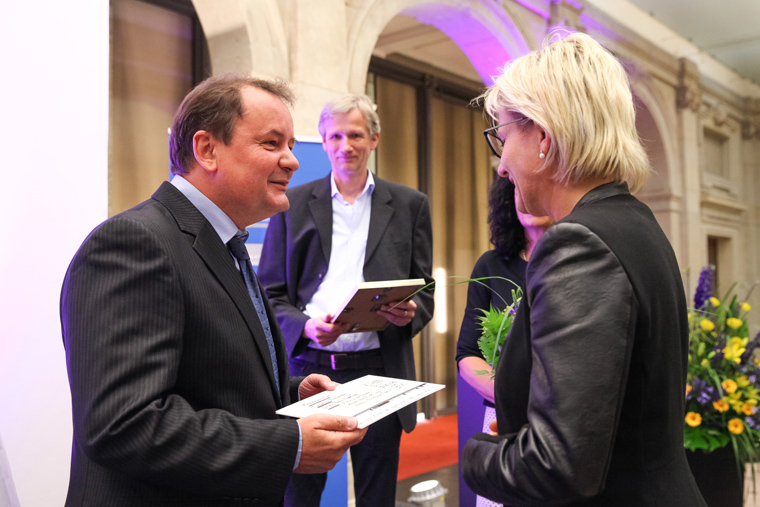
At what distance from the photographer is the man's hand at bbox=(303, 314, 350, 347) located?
7.11 ft

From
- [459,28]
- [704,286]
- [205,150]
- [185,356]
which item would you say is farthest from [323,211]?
[459,28]

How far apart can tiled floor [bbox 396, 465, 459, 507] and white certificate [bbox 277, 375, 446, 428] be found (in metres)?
2.81

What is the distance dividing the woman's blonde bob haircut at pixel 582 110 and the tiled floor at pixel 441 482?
335cm

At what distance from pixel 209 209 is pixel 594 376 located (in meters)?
0.95

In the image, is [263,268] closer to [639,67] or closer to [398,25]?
[398,25]

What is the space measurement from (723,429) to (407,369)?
1.41 meters

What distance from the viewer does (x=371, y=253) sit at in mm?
2561

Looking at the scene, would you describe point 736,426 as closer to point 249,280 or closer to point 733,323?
point 733,323

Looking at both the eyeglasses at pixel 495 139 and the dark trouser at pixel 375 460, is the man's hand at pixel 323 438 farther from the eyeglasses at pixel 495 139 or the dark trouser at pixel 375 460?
the dark trouser at pixel 375 460

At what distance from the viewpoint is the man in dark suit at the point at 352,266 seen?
2.41 meters

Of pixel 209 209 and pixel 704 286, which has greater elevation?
pixel 209 209

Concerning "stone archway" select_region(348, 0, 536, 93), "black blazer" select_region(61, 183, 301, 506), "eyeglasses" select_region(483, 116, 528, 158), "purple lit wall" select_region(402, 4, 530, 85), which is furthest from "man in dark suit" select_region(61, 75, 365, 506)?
"purple lit wall" select_region(402, 4, 530, 85)

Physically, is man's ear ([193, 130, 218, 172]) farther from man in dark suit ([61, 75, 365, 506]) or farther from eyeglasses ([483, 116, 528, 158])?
eyeglasses ([483, 116, 528, 158])

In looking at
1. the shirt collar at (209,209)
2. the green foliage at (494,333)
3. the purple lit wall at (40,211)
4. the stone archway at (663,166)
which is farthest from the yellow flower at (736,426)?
the stone archway at (663,166)
